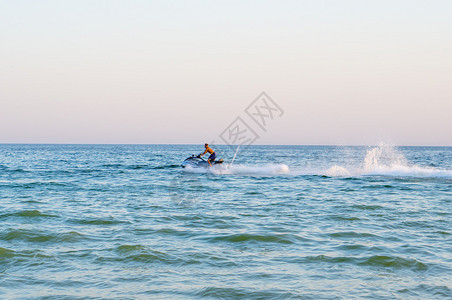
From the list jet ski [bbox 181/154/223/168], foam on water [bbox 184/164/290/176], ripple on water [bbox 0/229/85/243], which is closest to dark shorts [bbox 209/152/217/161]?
jet ski [bbox 181/154/223/168]

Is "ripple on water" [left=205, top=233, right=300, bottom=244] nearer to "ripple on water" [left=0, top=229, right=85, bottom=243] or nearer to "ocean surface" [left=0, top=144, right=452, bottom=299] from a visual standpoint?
"ocean surface" [left=0, top=144, right=452, bottom=299]

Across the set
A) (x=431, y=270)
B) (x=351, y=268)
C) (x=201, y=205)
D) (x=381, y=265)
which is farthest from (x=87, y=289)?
(x=201, y=205)

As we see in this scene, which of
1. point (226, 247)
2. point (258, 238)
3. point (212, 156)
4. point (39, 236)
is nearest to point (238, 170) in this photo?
point (212, 156)

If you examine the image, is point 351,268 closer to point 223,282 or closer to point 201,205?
point 223,282

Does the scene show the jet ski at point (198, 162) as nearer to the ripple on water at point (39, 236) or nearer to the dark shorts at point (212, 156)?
the dark shorts at point (212, 156)

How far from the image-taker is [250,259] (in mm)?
9750

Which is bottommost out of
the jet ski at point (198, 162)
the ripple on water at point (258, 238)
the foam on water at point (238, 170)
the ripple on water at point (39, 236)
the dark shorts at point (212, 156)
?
the ripple on water at point (39, 236)

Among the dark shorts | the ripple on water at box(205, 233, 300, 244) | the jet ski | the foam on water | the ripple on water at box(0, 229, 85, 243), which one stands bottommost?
the ripple on water at box(0, 229, 85, 243)

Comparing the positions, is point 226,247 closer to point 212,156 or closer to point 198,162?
point 212,156

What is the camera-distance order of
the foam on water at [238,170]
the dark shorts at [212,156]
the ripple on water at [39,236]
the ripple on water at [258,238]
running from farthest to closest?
the foam on water at [238,170] < the dark shorts at [212,156] < the ripple on water at [39,236] < the ripple on water at [258,238]

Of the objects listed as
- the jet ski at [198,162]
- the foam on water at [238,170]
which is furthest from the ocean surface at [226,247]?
the foam on water at [238,170]

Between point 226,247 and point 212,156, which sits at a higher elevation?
point 212,156

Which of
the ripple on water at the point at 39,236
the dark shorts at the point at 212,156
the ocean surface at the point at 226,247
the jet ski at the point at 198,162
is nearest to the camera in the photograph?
the ocean surface at the point at 226,247

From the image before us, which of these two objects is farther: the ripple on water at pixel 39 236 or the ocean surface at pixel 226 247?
the ripple on water at pixel 39 236
